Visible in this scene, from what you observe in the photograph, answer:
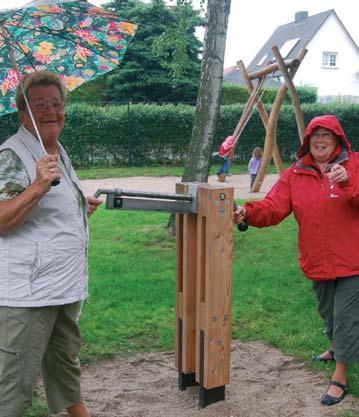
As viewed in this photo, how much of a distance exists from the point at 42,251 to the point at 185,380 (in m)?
1.56

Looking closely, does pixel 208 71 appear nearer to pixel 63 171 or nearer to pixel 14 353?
pixel 63 171

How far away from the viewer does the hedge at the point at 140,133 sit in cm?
1828

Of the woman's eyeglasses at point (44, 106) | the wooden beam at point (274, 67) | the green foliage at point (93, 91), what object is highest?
the green foliage at point (93, 91)

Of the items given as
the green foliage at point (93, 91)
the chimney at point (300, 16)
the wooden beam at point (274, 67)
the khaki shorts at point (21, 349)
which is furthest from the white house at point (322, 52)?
the khaki shorts at point (21, 349)

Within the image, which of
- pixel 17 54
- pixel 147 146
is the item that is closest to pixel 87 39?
pixel 17 54

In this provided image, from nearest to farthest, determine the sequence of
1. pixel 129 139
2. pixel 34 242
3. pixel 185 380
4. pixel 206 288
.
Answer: pixel 34 242 → pixel 206 288 → pixel 185 380 → pixel 129 139

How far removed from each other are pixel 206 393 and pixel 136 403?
446 mm

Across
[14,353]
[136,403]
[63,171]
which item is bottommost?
[136,403]

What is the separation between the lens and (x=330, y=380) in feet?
12.1

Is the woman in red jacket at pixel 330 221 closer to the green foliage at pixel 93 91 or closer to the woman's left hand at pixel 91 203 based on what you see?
the woman's left hand at pixel 91 203

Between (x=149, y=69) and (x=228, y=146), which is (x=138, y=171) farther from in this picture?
(x=149, y=69)

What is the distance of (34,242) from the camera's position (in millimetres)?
2418

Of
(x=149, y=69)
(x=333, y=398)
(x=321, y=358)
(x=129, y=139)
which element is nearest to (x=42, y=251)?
(x=333, y=398)

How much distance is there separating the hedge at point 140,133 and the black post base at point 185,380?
15153 mm
